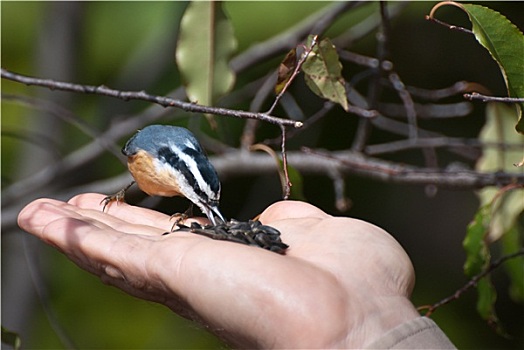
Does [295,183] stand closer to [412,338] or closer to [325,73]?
[325,73]

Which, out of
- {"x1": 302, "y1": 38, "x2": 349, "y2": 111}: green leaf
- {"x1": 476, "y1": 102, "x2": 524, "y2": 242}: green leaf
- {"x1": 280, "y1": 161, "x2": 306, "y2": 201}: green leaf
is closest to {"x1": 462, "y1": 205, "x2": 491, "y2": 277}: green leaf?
{"x1": 476, "y1": 102, "x2": 524, "y2": 242}: green leaf

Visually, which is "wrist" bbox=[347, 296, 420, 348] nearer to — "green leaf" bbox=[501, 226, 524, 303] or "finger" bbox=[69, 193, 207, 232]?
"finger" bbox=[69, 193, 207, 232]

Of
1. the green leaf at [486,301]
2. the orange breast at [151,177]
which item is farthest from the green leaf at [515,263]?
the orange breast at [151,177]

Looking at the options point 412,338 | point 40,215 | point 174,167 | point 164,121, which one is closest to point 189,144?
point 174,167

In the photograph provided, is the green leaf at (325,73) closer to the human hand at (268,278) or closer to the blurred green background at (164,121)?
the human hand at (268,278)

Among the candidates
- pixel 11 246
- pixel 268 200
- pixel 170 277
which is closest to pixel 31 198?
pixel 11 246

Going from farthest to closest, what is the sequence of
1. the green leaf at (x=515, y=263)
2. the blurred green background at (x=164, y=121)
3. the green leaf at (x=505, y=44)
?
the blurred green background at (x=164, y=121)
the green leaf at (x=515, y=263)
the green leaf at (x=505, y=44)
